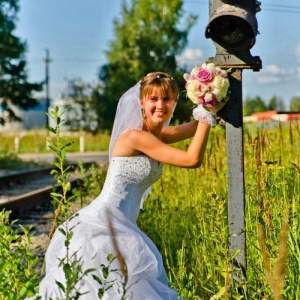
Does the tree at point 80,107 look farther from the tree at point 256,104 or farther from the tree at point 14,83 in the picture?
the tree at point 256,104

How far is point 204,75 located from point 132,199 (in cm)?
91

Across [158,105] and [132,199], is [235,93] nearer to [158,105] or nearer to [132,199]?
[158,105]

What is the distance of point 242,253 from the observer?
140 inches

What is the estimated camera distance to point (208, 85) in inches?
134

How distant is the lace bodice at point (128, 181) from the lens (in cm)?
392

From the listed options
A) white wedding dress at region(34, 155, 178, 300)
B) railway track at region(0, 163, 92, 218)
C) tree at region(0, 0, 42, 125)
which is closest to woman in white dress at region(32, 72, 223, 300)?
white wedding dress at region(34, 155, 178, 300)

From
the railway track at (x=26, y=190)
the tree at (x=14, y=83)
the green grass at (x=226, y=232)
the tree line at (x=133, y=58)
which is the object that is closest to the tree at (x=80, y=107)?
the tree line at (x=133, y=58)

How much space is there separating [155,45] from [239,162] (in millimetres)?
40960

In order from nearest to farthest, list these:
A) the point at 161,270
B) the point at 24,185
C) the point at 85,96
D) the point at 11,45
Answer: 1. the point at 161,270
2. the point at 24,185
3. the point at 11,45
4. the point at 85,96

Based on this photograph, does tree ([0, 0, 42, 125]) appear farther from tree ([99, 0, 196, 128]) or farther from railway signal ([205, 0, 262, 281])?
railway signal ([205, 0, 262, 281])

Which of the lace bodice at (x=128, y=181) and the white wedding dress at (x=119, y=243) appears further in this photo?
the lace bodice at (x=128, y=181)

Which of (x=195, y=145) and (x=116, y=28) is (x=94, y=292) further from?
(x=116, y=28)

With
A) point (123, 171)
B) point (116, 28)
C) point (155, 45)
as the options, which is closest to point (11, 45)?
point (155, 45)

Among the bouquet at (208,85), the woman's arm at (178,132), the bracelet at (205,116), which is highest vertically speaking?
the bouquet at (208,85)
